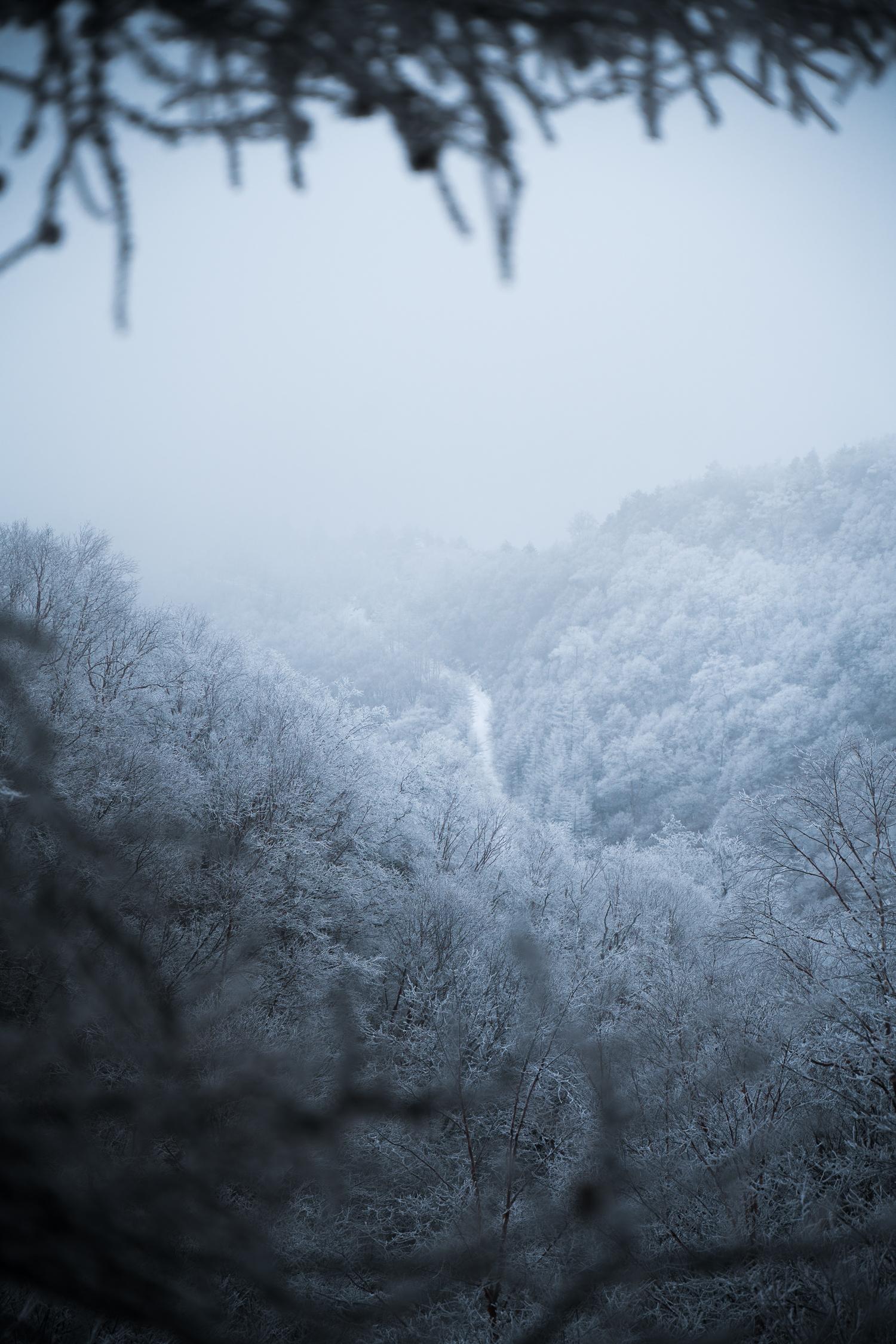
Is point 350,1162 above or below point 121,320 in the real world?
below

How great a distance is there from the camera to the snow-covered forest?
2.01 meters

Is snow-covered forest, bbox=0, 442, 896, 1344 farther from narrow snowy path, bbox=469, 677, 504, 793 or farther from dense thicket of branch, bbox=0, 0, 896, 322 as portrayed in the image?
narrow snowy path, bbox=469, 677, 504, 793

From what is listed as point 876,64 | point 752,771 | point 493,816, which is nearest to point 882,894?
point 876,64

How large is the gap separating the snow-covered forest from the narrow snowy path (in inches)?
1300

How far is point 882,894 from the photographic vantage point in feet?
35.7

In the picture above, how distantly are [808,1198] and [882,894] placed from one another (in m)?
5.30

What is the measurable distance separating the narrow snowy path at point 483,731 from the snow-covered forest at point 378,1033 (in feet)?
108

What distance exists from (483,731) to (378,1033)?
68388mm

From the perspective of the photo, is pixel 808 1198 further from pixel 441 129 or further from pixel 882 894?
pixel 441 129

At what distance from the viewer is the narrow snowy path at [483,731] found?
64.5m

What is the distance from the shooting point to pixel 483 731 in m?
82.6

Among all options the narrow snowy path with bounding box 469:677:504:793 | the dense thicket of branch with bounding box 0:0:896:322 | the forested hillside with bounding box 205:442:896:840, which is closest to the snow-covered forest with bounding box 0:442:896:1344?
the dense thicket of branch with bounding box 0:0:896:322

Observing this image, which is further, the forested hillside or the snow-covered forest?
the forested hillside

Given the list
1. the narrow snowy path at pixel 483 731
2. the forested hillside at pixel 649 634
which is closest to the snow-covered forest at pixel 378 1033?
the narrow snowy path at pixel 483 731
